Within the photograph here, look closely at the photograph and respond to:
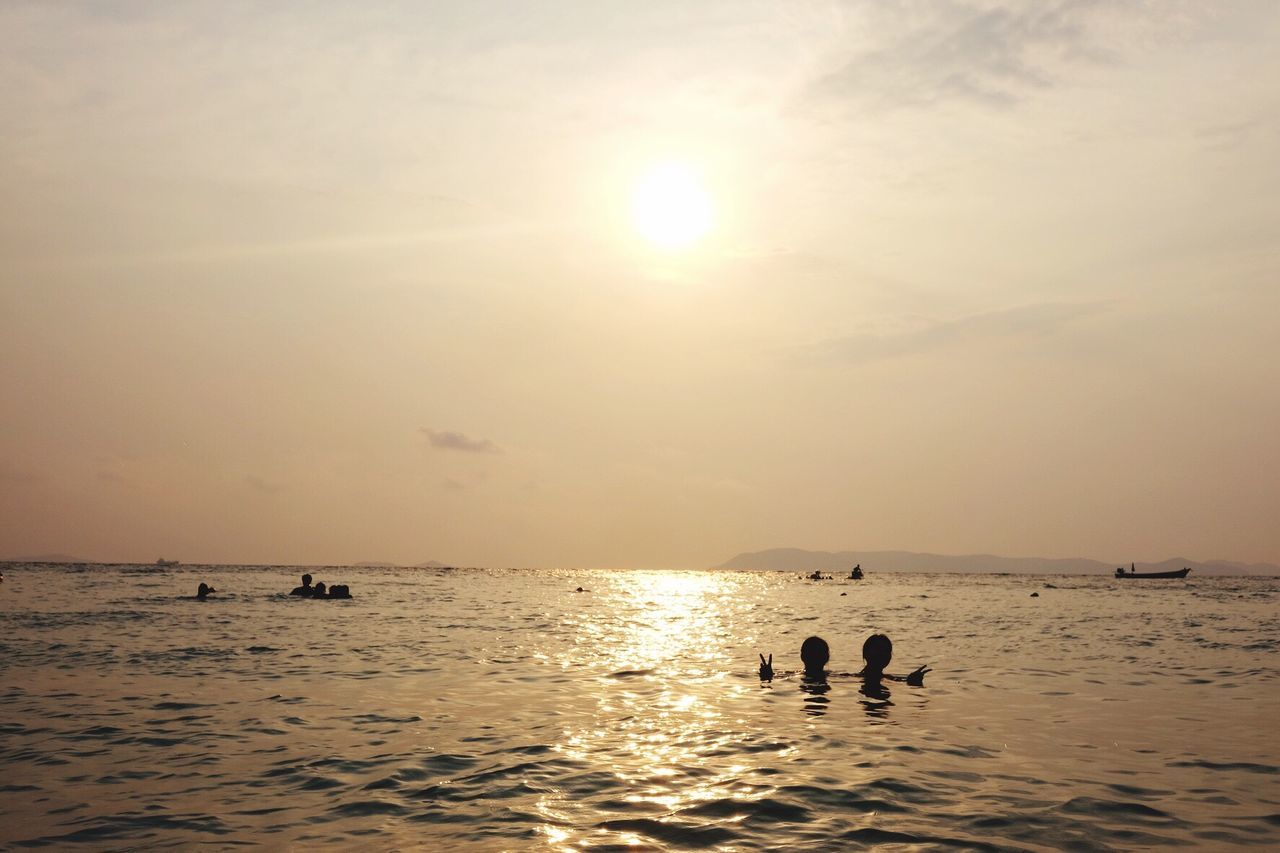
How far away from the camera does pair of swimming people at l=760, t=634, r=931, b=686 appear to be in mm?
26547

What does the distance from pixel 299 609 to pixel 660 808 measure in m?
52.8

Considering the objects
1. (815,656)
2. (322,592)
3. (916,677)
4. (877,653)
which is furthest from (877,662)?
(322,592)

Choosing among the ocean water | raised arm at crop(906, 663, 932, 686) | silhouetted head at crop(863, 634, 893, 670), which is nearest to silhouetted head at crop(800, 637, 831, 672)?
the ocean water

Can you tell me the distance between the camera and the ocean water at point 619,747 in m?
12.0

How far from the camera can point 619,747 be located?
56.6ft

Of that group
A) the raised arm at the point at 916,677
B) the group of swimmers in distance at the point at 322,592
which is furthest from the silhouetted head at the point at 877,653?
the group of swimmers in distance at the point at 322,592

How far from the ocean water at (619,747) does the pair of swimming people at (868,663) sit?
0.61 m

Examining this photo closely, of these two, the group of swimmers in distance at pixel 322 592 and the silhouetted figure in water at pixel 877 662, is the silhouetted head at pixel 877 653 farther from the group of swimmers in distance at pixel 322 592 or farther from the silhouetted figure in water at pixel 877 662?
the group of swimmers in distance at pixel 322 592

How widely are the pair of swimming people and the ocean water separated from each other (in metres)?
0.61

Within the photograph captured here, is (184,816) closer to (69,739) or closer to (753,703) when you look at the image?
(69,739)

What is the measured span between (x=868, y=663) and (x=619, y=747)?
1221cm

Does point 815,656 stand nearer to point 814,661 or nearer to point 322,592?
point 814,661

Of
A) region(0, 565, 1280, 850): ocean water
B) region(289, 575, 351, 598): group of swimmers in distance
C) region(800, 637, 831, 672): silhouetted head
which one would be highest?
region(800, 637, 831, 672): silhouetted head

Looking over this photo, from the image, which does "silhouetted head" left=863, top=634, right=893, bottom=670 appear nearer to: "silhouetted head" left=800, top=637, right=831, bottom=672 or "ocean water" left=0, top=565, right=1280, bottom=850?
"ocean water" left=0, top=565, right=1280, bottom=850
